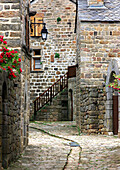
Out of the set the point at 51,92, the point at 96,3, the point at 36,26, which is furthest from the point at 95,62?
the point at 36,26

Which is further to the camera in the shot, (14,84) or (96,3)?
(96,3)

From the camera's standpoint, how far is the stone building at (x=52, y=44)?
19.4 m

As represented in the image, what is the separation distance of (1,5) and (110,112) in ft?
20.4

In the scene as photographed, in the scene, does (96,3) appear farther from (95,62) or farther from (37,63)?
(37,63)

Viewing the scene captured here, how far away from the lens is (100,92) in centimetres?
1243

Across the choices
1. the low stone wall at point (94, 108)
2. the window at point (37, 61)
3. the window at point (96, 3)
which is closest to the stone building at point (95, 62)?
the low stone wall at point (94, 108)

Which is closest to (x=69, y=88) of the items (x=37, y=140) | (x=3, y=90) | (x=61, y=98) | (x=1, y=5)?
(x=61, y=98)

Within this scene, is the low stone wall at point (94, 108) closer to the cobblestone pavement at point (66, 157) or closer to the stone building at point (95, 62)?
the stone building at point (95, 62)

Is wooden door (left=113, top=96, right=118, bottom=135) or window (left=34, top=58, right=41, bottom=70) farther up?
window (left=34, top=58, right=41, bottom=70)

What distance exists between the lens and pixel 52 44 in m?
19.6

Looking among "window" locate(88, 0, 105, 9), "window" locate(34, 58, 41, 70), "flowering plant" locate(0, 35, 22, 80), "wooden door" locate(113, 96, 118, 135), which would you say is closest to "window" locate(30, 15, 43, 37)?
"window" locate(34, 58, 41, 70)

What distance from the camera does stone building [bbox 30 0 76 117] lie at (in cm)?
1941

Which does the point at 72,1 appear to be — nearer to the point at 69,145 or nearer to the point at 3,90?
the point at 69,145

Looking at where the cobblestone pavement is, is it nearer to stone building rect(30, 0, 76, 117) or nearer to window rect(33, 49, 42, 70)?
stone building rect(30, 0, 76, 117)
